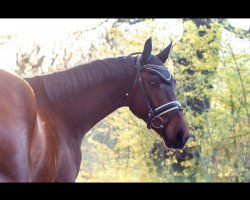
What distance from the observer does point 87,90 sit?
2.99 meters

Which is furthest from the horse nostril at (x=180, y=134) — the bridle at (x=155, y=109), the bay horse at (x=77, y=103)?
the bridle at (x=155, y=109)

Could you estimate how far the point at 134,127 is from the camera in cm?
854

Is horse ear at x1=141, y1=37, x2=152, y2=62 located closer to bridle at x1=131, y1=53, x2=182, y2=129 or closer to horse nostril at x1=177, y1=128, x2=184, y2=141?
bridle at x1=131, y1=53, x2=182, y2=129

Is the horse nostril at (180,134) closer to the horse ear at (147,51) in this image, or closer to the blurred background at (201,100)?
the horse ear at (147,51)

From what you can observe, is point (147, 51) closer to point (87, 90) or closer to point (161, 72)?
point (161, 72)

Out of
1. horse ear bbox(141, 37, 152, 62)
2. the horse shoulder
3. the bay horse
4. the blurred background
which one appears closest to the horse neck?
the bay horse

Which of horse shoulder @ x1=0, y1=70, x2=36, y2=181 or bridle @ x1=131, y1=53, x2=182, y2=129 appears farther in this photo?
bridle @ x1=131, y1=53, x2=182, y2=129

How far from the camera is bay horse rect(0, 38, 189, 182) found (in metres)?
2.04

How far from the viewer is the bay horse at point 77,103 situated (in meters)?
2.04

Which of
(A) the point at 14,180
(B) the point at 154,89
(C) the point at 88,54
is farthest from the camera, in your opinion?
(C) the point at 88,54
